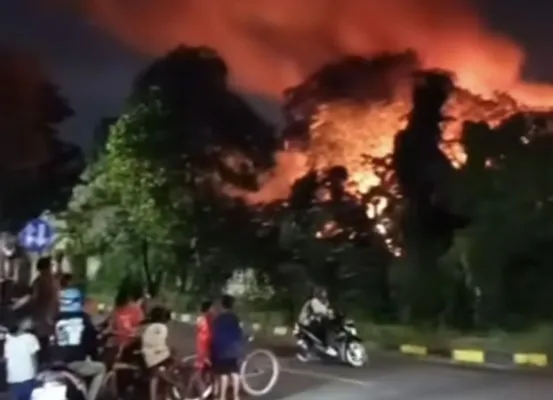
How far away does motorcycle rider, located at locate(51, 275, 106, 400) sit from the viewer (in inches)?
278

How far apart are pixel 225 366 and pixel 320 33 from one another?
4345 millimetres

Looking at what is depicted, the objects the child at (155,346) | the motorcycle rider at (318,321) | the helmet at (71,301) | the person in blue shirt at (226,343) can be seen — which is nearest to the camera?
the helmet at (71,301)

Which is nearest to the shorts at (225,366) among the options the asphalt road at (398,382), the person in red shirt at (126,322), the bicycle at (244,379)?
the bicycle at (244,379)

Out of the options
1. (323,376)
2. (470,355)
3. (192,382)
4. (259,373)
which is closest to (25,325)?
(192,382)

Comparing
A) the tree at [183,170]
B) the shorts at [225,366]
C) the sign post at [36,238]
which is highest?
the tree at [183,170]

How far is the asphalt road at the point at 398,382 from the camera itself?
27.8ft

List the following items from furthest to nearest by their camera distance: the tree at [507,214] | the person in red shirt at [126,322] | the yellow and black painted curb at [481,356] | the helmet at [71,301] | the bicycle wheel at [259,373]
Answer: the tree at [507,214], the yellow and black painted curb at [481,356], the bicycle wheel at [259,373], the person in red shirt at [126,322], the helmet at [71,301]

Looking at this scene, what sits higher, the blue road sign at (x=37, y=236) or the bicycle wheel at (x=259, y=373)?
the blue road sign at (x=37, y=236)

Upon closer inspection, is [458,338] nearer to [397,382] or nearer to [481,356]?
[481,356]

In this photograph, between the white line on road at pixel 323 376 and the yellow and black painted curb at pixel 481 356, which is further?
the yellow and black painted curb at pixel 481 356

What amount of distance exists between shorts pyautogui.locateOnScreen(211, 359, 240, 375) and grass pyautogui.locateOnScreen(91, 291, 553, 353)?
8.93 feet

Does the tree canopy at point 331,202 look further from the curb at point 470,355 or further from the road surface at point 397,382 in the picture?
the road surface at point 397,382

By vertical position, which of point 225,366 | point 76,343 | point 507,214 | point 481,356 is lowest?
point 225,366

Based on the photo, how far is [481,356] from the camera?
10.8 metres
